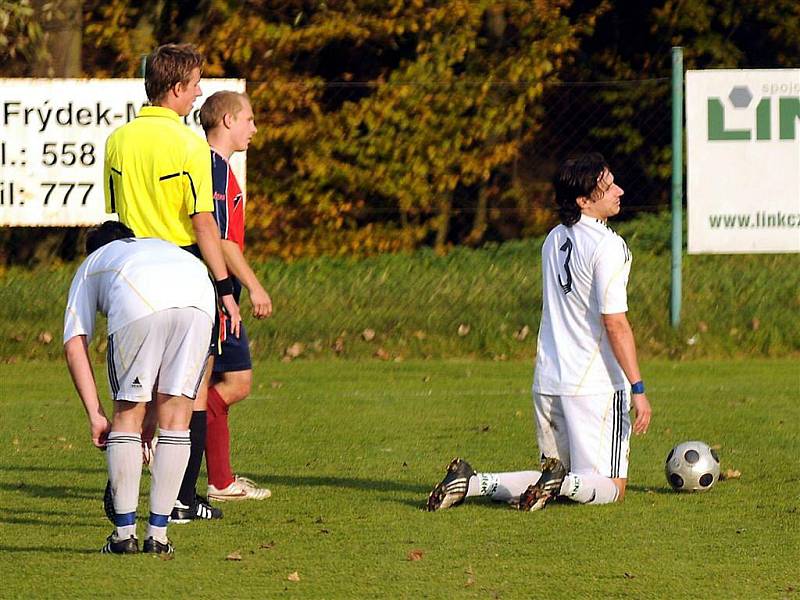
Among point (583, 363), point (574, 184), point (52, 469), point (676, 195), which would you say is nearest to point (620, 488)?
point (583, 363)

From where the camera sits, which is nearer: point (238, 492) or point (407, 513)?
point (407, 513)

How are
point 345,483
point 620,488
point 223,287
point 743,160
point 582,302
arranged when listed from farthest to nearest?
1. point 743,160
2. point 345,483
3. point 620,488
4. point 582,302
5. point 223,287

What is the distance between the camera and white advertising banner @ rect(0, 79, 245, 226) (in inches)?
550

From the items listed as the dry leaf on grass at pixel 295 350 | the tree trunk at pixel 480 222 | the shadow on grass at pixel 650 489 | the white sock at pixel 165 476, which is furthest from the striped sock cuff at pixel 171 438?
the tree trunk at pixel 480 222

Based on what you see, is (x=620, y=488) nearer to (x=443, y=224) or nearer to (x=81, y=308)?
(x=81, y=308)

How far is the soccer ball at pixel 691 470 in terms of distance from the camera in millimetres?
7875

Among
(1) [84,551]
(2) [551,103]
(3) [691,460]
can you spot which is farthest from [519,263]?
(1) [84,551]

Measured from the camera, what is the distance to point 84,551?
21.8 feet

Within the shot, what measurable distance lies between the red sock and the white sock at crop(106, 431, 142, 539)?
1.33 m

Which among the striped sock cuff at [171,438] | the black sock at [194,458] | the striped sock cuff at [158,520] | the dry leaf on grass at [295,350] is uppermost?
the dry leaf on grass at [295,350]

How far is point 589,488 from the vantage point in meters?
7.50

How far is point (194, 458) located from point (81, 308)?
1274 mm

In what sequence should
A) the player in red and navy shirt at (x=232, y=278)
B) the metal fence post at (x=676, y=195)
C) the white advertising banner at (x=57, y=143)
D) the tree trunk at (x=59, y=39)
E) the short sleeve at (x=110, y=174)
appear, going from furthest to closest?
1. the tree trunk at (x=59, y=39)
2. the white advertising banner at (x=57, y=143)
3. the metal fence post at (x=676, y=195)
4. the player in red and navy shirt at (x=232, y=278)
5. the short sleeve at (x=110, y=174)

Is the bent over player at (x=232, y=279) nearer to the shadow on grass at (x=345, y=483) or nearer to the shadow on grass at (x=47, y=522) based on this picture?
the shadow on grass at (x=345, y=483)
